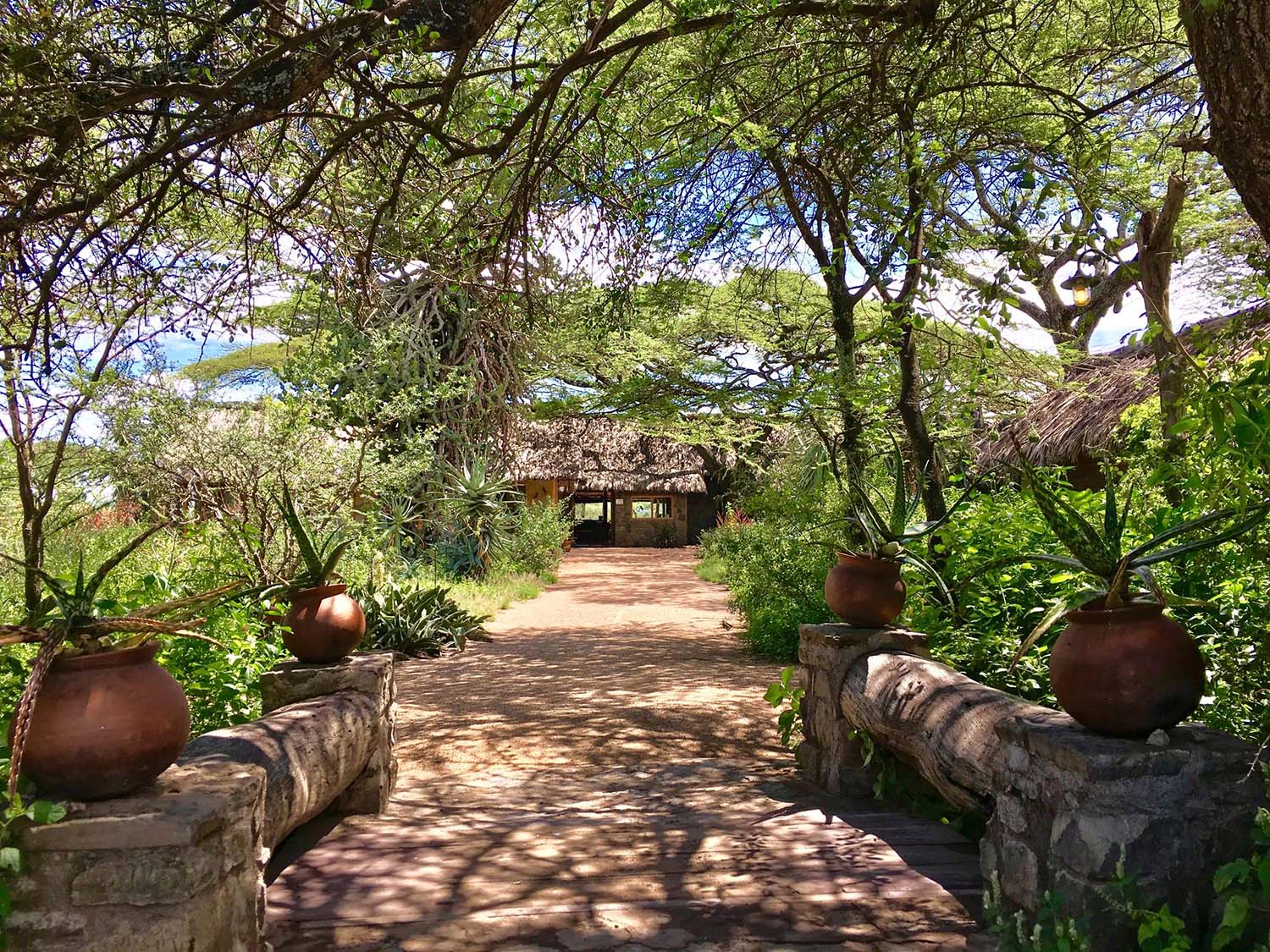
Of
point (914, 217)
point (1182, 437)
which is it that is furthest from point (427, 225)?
point (1182, 437)

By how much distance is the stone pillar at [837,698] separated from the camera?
4242 millimetres

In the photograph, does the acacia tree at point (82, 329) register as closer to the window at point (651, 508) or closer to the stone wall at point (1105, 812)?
the stone wall at point (1105, 812)

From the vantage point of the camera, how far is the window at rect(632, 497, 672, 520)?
27938 millimetres

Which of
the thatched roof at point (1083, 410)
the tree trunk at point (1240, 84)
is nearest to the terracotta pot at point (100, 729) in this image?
the tree trunk at point (1240, 84)

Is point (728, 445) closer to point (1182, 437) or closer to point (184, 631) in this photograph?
point (1182, 437)

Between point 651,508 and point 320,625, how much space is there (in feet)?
82.5

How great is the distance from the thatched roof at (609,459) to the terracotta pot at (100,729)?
2275cm

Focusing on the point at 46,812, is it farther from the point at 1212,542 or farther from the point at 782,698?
the point at 782,698

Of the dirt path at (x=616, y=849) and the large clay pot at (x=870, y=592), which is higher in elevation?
the large clay pot at (x=870, y=592)

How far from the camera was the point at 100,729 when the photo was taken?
1.99m

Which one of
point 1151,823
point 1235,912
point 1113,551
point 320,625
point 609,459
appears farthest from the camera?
point 609,459

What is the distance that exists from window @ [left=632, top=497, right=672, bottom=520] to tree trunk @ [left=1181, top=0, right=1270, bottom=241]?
25.1m

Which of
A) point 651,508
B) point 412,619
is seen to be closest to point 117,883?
point 412,619

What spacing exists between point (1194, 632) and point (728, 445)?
304 inches
